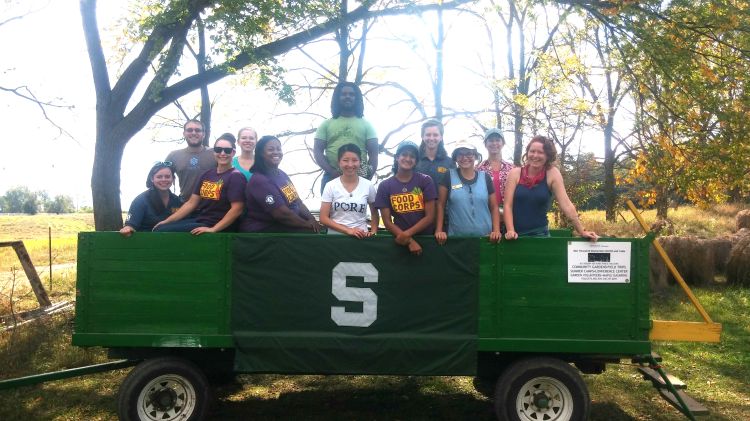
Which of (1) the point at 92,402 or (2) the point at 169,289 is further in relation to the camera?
(1) the point at 92,402

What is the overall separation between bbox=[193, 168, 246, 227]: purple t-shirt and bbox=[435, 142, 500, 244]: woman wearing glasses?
158 cm

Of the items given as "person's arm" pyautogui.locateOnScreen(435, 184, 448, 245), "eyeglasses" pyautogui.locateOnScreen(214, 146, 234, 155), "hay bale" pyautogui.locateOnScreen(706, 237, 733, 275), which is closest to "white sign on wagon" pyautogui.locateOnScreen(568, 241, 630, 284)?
"person's arm" pyautogui.locateOnScreen(435, 184, 448, 245)

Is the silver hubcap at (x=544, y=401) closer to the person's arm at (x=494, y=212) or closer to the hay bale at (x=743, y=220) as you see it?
the person's arm at (x=494, y=212)

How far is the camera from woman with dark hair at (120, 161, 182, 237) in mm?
5062

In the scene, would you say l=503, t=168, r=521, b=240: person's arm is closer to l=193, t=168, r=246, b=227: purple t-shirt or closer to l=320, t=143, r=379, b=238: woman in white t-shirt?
l=320, t=143, r=379, b=238: woman in white t-shirt

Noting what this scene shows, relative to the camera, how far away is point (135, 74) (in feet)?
32.2

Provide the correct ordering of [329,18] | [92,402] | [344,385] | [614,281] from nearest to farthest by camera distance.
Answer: [614,281] → [92,402] → [344,385] → [329,18]

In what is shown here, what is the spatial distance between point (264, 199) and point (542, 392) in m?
2.53

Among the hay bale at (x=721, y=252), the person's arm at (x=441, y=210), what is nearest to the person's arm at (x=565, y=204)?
the person's arm at (x=441, y=210)

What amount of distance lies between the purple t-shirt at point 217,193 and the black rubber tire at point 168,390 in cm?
112

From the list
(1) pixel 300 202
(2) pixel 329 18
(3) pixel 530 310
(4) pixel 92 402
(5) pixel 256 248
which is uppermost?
(2) pixel 329 18

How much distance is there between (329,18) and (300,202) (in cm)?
611

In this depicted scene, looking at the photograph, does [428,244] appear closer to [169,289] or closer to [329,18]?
[169,289]

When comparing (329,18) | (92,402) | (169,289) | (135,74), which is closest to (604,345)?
(169,289)
